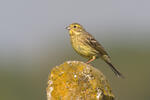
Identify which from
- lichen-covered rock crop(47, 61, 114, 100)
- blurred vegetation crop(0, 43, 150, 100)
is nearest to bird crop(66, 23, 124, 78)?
lichen-covered rock crop(47, 61, 114, 100)

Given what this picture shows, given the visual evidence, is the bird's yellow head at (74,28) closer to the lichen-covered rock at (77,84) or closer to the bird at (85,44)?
the bird at (85,44)

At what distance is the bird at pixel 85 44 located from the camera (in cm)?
1170

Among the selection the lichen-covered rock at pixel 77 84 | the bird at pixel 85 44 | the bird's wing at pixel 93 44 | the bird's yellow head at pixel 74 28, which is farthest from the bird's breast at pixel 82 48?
the lichen-covered rock at pixel 77 84

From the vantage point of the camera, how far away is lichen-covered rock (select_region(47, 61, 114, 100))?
5965 mm

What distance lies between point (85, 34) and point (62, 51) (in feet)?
70.0

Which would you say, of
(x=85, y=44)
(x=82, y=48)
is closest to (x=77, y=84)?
(x=82, y=48)

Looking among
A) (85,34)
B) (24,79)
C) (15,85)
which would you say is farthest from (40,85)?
(85,34)

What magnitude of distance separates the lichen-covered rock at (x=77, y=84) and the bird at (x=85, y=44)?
5360mm

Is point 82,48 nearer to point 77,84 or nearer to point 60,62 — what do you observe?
point 77,84

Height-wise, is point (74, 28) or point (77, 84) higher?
point (74, 28)

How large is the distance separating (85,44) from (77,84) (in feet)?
19.4

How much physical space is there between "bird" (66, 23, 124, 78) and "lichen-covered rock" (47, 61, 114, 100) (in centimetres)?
536

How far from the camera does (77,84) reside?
6020 millimetres

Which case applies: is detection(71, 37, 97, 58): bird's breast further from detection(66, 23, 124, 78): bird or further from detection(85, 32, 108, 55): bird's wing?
detection(85, 32, 108, 55): bird's wing
